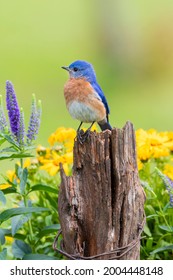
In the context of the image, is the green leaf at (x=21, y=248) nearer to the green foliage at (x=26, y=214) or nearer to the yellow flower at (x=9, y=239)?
the green foliage at (x=26, y=214)

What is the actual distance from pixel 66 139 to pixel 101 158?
1012 mm

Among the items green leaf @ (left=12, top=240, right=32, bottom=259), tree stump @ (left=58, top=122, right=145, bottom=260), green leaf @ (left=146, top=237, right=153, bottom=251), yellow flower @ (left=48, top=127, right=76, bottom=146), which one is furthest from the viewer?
yellow flower @ (left=48, top=127, right=76, bottom=146)

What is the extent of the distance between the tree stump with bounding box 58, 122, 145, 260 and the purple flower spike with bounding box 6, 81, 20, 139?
0.33 metres

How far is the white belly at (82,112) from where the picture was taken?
3.95 metres

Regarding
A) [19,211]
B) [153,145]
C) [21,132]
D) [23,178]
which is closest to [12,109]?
[21,132]

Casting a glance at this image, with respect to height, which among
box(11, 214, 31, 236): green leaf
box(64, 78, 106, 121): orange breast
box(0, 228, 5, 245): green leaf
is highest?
box(64, 78, 106, 121): orange breast

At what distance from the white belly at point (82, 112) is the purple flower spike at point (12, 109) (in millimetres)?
518

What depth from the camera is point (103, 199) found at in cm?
327

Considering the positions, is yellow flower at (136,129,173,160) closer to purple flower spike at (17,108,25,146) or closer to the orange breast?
the orange breast

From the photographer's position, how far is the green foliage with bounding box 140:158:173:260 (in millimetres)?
3869

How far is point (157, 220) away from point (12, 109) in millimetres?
1037

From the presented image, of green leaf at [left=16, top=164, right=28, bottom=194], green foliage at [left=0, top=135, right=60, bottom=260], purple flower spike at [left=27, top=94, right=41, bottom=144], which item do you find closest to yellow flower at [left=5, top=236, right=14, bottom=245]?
green foliage at [left=0, top=135, right=60, bottom=260]

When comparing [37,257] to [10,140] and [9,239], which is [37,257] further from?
[9,239]
